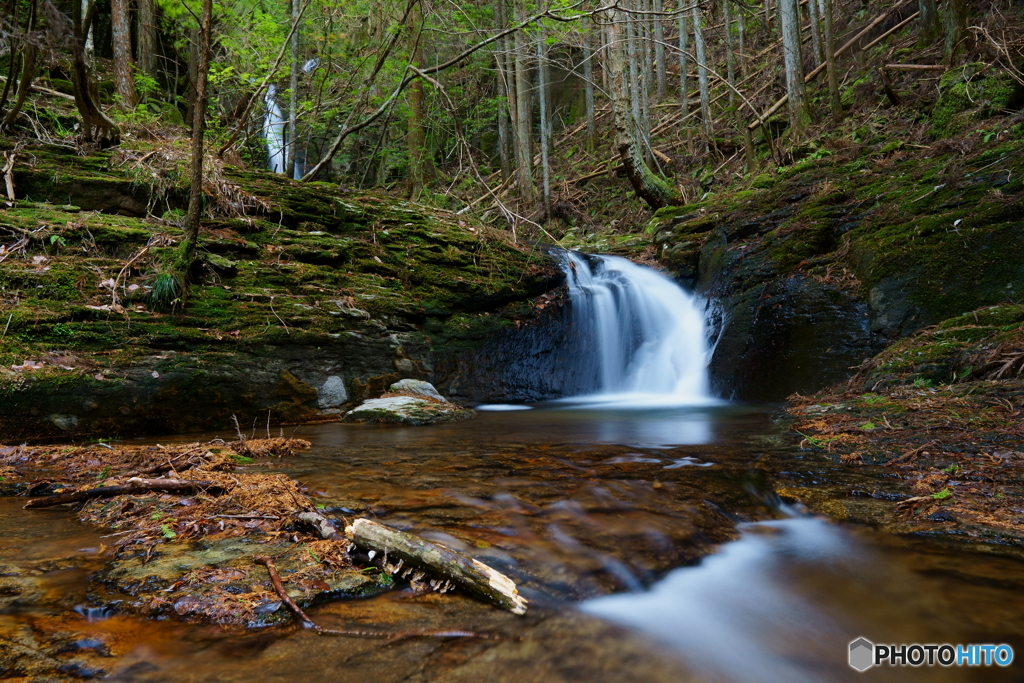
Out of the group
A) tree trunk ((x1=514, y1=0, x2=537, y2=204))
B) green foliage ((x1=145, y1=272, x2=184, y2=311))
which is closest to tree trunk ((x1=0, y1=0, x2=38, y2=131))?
green foliage ((x1=145, y1=272, x2=184, y2=311))

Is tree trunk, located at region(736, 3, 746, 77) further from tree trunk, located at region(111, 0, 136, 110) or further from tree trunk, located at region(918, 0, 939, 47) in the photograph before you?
tree trunk, located at region(111, 0, 136, 110)

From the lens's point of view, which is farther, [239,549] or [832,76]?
[832,76]

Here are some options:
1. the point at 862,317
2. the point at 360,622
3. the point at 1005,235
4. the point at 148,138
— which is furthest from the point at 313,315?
the point at 1005,235

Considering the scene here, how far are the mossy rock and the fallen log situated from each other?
11.2m

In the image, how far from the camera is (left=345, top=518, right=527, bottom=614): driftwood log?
1888 millimetres

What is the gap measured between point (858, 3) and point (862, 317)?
1542 cm

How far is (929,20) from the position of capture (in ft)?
38.8

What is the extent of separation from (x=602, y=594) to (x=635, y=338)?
7501mm

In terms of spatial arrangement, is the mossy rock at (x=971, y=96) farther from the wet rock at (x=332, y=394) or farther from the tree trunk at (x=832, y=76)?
the wet rock at (x=332, y=394)

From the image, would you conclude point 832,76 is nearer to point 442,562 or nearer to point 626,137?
point 626,137

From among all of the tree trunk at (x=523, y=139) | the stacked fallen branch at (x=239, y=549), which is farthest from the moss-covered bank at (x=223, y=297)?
the tree trunk at (x=523, y=139)

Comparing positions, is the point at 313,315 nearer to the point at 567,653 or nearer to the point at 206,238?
the point at 206,238

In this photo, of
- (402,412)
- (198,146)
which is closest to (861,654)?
(402,412)

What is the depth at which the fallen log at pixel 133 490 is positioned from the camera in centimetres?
267
